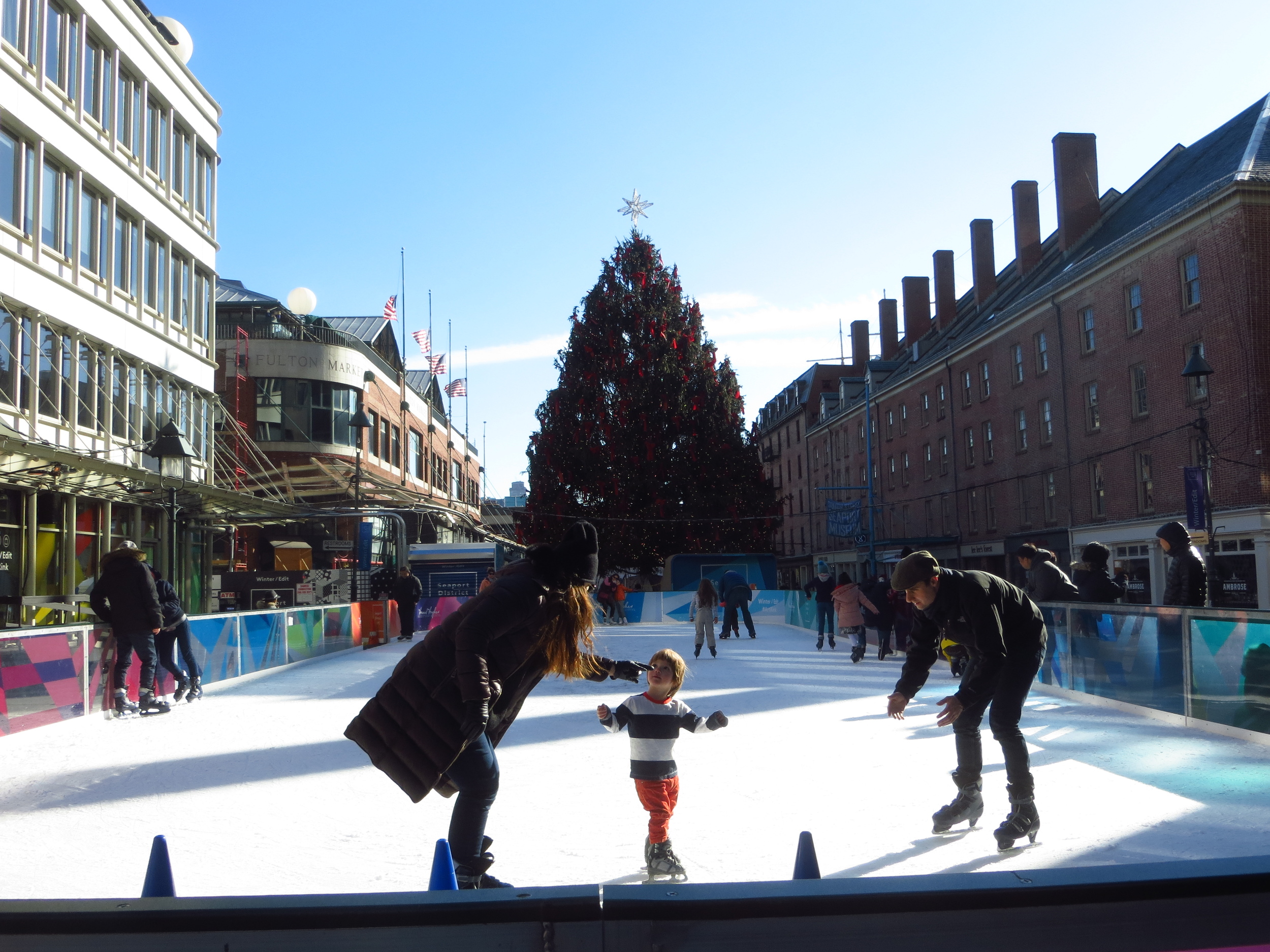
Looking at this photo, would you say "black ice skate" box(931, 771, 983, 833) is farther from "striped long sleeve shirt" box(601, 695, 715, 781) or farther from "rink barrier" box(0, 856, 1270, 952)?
"rink barrier" box(0, 856, 1270, 952)

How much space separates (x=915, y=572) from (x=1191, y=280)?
87.9 ft

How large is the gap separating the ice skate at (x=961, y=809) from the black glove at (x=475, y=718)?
9.53 feet

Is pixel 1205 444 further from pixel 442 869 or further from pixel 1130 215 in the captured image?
pixel 442 869

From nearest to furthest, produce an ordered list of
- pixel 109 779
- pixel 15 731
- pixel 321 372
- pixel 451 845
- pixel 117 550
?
pixel 451 845 → pixel 109 779 → pixel 15 731 → pixel 117 550 → pixel 321 372

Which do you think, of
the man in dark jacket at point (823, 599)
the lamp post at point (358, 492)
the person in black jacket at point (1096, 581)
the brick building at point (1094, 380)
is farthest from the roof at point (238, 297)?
the person in black jacket at point (1096, 581)

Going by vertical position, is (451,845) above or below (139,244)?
below

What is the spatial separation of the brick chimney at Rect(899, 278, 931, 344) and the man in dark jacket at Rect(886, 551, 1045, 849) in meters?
50.6

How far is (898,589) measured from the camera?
5.41m

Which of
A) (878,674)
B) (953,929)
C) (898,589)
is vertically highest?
(898,589)

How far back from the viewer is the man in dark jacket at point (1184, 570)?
970cm

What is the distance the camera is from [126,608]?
11344 mm

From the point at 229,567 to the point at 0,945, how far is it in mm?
32480

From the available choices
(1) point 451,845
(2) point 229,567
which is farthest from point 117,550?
(2) point 229,567

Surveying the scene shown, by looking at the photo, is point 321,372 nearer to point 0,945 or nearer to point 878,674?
point 878,674
